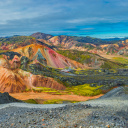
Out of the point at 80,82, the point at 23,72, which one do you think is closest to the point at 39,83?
the point at 23,72

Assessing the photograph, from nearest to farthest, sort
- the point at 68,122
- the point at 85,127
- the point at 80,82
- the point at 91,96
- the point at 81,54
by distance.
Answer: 1. the point at 85,127
2. the point at 68,122
3. the point at 91,96
4. the point at 80,82
5. the point at 81,54

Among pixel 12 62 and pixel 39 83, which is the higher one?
pixel 12 62

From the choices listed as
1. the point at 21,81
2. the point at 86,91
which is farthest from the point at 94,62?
the point at 21,81

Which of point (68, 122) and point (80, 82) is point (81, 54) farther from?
point (68, 122)

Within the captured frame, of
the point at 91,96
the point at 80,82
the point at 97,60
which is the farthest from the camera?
the point at 97,60

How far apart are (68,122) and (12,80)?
60.1 m

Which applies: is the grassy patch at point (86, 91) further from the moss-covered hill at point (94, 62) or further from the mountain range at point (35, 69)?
the moss-covered hill at point (94, 62)

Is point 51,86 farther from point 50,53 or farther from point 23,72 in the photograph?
point 50,53

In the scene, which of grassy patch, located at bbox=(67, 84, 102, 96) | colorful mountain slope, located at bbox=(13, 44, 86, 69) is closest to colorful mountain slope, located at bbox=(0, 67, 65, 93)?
grassy patch, located at bbox=(67, 84, 102, 96)

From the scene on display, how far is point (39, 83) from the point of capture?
77375mm

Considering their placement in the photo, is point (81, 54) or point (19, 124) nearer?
point (19, 124)

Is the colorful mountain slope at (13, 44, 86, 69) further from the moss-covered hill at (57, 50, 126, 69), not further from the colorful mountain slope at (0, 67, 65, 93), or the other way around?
the moss-covered hill at (57, 50, 126, 69)

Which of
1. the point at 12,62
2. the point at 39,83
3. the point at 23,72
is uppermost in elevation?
the point at 12,62

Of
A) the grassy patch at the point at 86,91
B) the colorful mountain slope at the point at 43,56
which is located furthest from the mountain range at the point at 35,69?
the grassy patch at the point at 86,91
